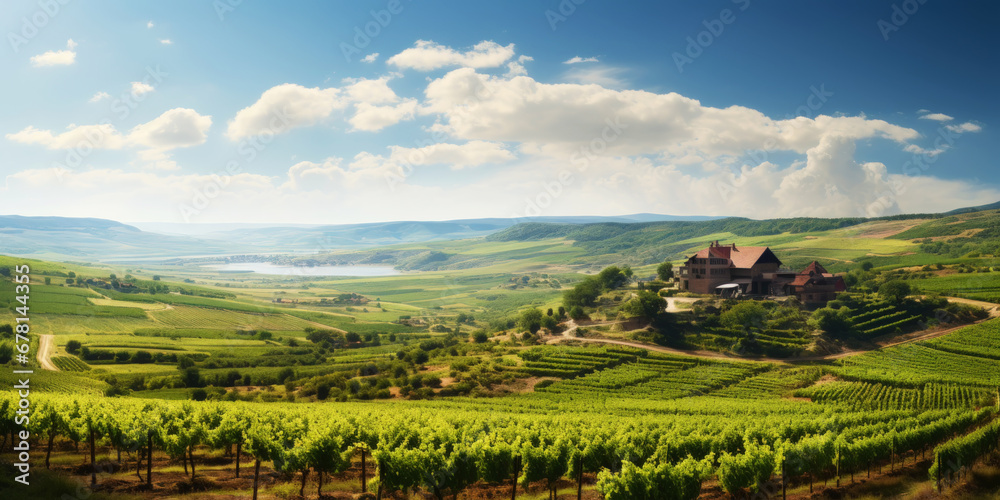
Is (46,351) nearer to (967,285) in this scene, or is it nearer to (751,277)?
(751,277)

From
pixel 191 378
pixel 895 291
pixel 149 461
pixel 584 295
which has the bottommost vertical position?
pixel 191 378

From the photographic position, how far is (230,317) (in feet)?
486

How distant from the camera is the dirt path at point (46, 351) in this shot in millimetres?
80938

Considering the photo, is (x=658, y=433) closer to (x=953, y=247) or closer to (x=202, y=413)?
(x=202, y=413)

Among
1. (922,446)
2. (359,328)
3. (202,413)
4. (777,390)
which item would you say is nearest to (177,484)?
(202,413)

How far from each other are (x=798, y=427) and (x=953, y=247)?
187m

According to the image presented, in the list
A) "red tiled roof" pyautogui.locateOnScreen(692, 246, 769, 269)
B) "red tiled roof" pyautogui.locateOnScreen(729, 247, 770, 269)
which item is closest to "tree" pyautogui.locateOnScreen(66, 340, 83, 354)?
"red tiled roof" pyautogui.locateOnScreen(692, 246, 769, 269)

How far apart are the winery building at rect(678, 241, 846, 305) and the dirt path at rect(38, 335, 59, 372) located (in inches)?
4449

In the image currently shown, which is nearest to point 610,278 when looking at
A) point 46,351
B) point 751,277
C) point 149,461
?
point 751,277

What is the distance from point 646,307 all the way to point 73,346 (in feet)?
338

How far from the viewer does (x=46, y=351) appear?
89.1 m

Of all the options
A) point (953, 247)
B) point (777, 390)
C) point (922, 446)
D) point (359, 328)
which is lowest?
point (359, 328)

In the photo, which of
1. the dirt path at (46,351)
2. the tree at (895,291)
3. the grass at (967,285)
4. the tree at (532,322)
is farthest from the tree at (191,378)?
the grass at (967,285)

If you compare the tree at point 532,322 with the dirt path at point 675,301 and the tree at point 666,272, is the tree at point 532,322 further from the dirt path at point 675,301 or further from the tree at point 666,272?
the tree at point 666,272
